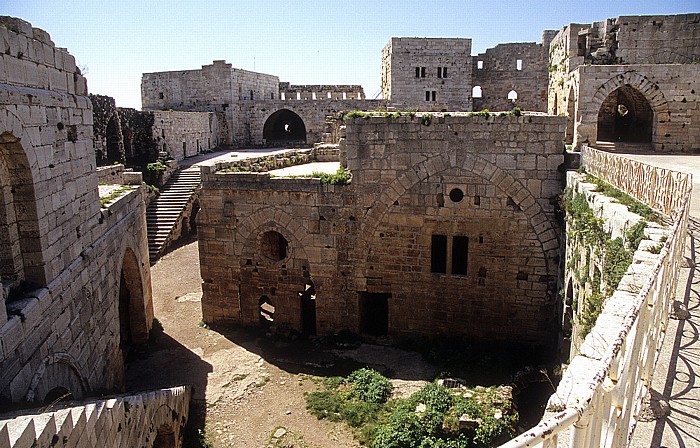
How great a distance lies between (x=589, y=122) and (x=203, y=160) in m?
21.1

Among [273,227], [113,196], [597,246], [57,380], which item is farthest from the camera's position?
[273,227]

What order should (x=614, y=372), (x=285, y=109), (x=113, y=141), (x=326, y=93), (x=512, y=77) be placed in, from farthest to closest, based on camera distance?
(x=326, y=93) < (x=285, y=109) < (x=512, y=77) < (x=113, y=141) < (x=614, y=372)

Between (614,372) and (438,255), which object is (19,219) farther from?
(438,255)

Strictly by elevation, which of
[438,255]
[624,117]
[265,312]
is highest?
[624,117]

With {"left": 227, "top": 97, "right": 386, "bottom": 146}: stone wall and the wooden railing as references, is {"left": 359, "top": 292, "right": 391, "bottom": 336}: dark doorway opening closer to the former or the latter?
Answer: the wooden railing

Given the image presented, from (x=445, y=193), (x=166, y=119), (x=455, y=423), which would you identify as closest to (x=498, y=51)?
(x=166, y=119)

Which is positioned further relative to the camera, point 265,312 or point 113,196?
point 265,312

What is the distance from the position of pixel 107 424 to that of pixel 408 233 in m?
8.35

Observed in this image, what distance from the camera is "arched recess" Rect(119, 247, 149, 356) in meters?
13.5

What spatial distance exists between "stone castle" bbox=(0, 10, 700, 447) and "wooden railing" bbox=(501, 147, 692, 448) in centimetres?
446

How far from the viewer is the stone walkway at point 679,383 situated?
11.3 ft

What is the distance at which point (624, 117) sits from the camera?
1923cm

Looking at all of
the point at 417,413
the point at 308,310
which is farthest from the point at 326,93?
the point at 417,413

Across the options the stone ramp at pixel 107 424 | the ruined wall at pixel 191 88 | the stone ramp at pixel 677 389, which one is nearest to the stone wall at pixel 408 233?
the stone ramp at pixel 107 424
